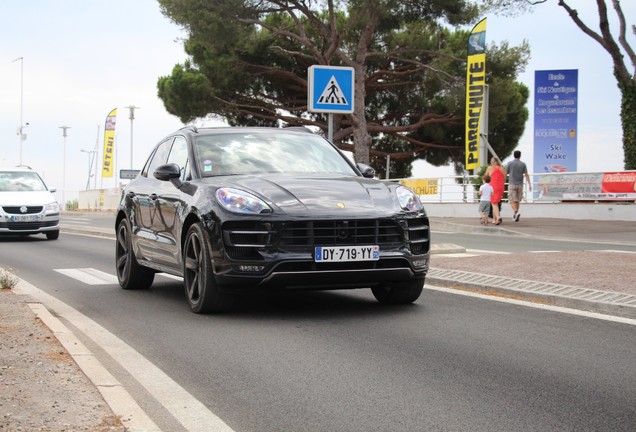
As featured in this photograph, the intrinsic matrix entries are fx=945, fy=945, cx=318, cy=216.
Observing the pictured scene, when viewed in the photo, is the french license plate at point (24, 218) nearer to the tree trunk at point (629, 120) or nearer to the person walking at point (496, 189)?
the person walking at point (496, 189)

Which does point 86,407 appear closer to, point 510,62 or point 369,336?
point 369,336

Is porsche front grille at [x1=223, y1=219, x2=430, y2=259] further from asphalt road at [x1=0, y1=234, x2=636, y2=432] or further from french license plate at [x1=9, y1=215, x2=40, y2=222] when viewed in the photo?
french license plate at [x1=9, y1=215, x2=40, y2=222]

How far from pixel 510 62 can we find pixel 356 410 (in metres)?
45.0

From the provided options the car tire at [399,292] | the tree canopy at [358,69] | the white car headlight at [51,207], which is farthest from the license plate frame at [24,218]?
the tree canopy at [358,69]

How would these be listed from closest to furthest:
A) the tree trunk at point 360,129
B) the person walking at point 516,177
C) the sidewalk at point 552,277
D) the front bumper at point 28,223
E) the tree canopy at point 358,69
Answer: the sidewalk at point 552,277 → the front bumper at point 28,223 → the person walking at point 516,177 → the tree canopy at point 358,69 → the tree trunk at point 360,129

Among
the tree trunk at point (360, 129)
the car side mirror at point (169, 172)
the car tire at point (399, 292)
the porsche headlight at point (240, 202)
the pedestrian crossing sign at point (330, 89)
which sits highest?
the tree trunk at point (360, 129)

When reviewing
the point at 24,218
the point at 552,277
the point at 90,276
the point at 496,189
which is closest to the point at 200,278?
the point at 552,277

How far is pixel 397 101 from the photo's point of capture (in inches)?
2099

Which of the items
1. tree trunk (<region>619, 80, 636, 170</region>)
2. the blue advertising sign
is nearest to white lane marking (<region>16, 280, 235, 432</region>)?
tree trunk (<region>619, 80, 636, 170</region>)

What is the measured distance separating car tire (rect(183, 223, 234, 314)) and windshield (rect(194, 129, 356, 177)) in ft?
2.46

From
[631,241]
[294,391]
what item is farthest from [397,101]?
[294,391]

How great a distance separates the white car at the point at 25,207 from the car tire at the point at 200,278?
15228 millimetres

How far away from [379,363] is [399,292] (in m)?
2.77

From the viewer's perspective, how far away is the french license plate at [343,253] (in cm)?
748
